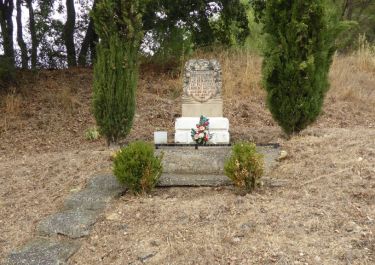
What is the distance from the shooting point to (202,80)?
21.8 ft

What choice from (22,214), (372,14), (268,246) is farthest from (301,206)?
(372,14)

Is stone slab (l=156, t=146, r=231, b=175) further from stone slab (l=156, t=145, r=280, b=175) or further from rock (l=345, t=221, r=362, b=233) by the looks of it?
rock (l=345, t=221, r=362, b=233)

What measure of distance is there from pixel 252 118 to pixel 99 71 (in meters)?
3.75

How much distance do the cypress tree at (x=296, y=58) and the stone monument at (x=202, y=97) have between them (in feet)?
2.70

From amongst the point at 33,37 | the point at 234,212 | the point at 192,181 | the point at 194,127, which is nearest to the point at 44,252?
the point at 234,212

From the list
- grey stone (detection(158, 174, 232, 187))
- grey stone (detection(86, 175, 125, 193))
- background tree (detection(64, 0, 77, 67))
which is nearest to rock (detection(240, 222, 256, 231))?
grey stone (detection(158, 174, 232, 187))

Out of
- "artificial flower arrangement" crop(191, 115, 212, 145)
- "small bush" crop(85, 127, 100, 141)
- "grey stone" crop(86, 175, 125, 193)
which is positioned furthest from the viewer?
"small bush" crop(85, 127, 100, 141)

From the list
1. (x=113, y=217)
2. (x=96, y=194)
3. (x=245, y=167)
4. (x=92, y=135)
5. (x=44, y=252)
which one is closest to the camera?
(x=44, y=252)

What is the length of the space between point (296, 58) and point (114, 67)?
242 cm

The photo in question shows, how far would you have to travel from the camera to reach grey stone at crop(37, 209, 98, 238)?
362 centimetres

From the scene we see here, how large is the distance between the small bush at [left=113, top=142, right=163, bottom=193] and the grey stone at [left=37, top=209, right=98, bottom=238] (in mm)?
443

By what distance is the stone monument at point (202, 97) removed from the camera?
637 cm

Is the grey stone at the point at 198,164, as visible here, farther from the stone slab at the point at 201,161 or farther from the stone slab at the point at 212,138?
the stone slab at the point at 212,138

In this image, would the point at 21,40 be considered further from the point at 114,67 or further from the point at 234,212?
the point at 234,212
